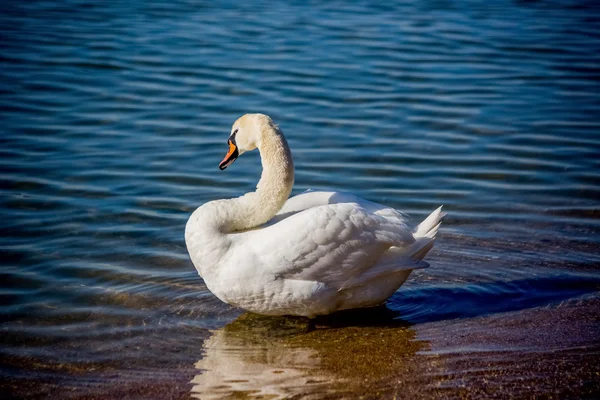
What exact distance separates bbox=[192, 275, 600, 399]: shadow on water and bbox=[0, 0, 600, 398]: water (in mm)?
22

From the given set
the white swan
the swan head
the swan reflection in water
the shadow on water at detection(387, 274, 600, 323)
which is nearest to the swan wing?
the white swan

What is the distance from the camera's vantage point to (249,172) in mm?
9297

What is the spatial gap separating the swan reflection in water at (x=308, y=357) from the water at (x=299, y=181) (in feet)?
0.07

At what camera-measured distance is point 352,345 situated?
5648 mm

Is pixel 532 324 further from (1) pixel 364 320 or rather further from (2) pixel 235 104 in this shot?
(2) pixel 235 104

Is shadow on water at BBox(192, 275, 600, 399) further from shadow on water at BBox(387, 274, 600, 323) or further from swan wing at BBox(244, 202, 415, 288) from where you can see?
swan wing at BBox(244, 202, 415, 288)

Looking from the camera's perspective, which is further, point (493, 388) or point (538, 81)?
point (538, 81)

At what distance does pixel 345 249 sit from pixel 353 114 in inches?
216

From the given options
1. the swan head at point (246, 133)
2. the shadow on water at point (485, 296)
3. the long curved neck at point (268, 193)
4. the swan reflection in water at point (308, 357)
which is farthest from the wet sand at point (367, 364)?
the swan head at point (246, 133)

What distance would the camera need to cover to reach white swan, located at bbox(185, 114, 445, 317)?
5715mm

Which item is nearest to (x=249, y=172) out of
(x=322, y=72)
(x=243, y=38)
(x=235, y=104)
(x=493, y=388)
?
(x=235, y=104)

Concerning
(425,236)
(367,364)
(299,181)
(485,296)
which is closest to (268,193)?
(425,236)

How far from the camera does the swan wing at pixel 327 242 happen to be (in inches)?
225

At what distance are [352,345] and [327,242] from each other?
721 millimetres
